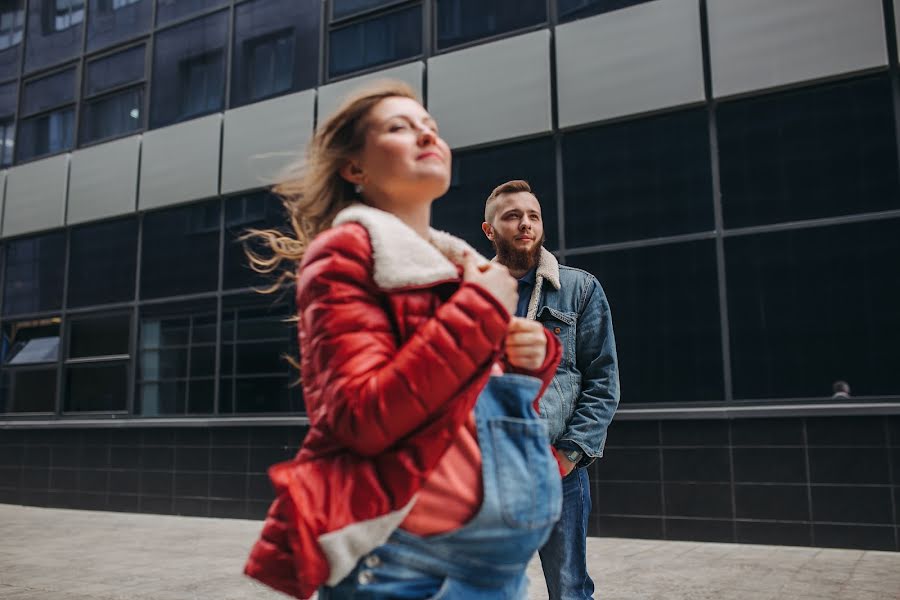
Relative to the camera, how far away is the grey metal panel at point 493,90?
974cm

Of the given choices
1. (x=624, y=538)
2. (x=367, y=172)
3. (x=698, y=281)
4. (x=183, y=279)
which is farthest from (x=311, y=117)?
(x=367, y=172)

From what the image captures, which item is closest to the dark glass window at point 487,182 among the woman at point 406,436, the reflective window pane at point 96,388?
the reflective window pane at point 96,388

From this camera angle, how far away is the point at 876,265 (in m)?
7.91

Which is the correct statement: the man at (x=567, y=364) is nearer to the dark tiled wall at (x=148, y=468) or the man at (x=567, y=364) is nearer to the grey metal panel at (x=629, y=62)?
the grey metal panel at (x=629, y=62)

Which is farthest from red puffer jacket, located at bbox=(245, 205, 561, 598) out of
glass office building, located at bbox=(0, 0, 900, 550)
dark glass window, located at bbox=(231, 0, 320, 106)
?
dark glass window, located at bbox=(231, 0, 320, 106)

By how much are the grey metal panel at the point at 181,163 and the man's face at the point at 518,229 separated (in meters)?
9.62

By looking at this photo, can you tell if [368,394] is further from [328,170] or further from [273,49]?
[273,49]

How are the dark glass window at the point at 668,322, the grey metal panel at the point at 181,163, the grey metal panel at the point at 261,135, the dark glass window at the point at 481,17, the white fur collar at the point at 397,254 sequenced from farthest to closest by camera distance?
the grey metal panel at the point at 181,163 < the grey metal panel at the point at 261,135 < the dark glass window at the point at 481,17 < the dark glass window at the point at 668,322 < the white fur collar at the point at 397,254

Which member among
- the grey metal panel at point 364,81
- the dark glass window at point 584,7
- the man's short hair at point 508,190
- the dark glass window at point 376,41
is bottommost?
the man's short hair at point 508,190

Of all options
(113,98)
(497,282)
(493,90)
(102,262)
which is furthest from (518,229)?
(113,98)

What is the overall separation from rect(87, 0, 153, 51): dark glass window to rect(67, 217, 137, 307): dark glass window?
316 cm

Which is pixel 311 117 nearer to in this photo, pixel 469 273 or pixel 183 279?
pixel 183 279

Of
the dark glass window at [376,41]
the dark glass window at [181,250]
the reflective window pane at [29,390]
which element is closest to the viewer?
the dark glass window at [376,41]

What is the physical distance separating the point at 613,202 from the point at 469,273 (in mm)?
8157
